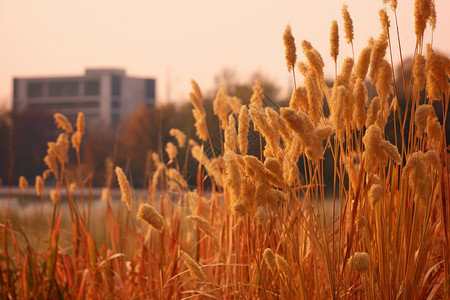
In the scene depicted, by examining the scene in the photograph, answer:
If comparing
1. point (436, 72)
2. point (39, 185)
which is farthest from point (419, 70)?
point (39, 185)

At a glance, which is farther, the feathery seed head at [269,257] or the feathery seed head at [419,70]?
the feathery seed head at [419,70]

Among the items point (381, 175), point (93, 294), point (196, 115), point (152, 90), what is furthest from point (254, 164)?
point (152, 90)

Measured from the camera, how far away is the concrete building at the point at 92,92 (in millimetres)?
56688

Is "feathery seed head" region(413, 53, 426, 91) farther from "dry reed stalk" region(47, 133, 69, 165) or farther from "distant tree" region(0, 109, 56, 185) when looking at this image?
"distant tree" region(0, 109, 56, 185)

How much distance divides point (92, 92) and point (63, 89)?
3.71 m

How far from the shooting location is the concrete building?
5669 cm

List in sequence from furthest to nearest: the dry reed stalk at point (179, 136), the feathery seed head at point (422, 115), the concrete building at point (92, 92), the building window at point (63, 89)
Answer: the building window at point (63, 89)
the concrete building at point (92, 92)
the dry reed stalk at point (179, 136)
the feathery seed head at point (422, 115)

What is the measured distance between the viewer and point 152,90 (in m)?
59.2

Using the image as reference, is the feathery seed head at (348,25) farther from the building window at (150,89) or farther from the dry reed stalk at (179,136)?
the building window at (150,89)

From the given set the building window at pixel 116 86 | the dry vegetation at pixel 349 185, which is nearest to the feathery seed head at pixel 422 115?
the dry vegetation at pixel 349 185

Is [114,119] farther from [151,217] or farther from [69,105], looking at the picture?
[151,217]

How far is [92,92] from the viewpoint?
57.9 m

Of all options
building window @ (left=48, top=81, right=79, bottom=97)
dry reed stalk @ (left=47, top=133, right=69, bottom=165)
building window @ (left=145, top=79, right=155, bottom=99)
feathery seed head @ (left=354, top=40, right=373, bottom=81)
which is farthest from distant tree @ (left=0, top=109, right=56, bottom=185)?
feathery seed head @ (left=354, top=40, right=373, bottom=81)

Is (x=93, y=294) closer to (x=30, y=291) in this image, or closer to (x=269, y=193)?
(x=30, y=291)
